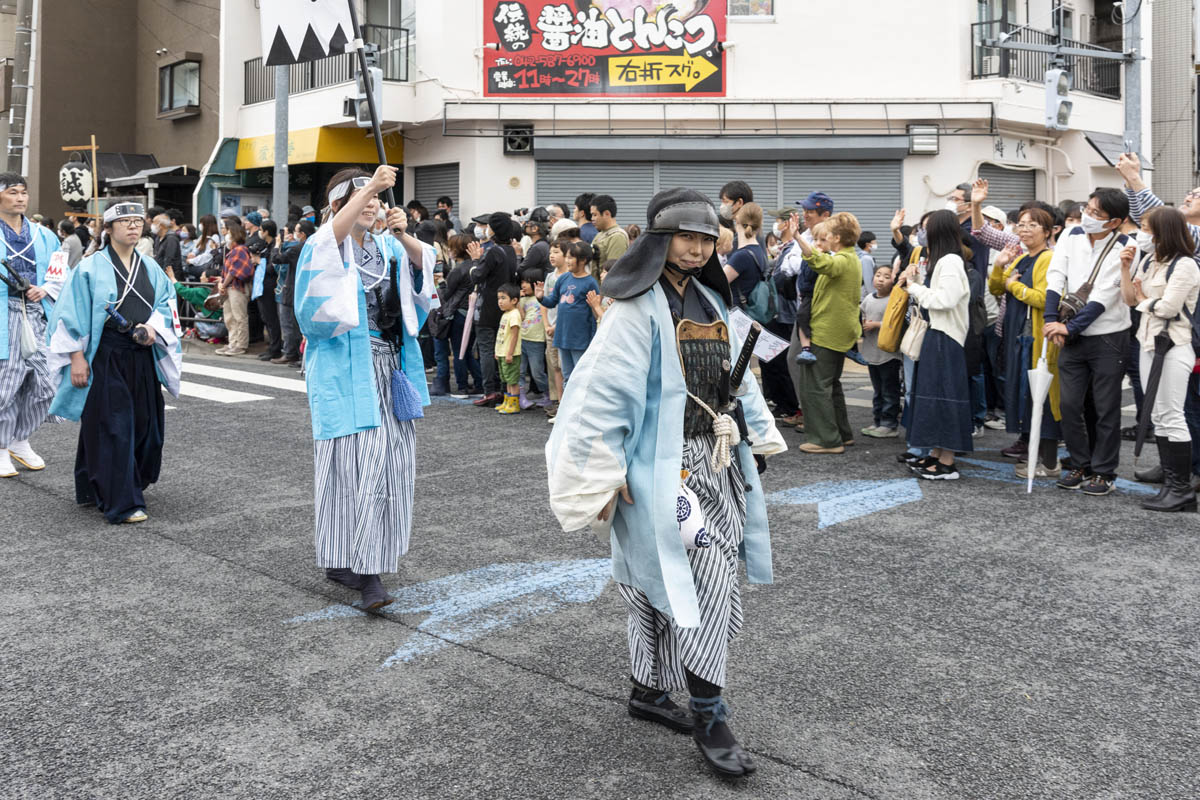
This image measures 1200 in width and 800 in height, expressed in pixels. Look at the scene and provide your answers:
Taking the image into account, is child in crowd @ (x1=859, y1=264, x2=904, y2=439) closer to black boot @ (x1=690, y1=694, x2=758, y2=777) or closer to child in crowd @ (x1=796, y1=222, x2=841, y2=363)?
child in crowd @ (x1=796, y1=222, x2=841, y2=363)

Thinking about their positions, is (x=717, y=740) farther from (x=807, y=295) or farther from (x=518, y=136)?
(x=518, y=136)

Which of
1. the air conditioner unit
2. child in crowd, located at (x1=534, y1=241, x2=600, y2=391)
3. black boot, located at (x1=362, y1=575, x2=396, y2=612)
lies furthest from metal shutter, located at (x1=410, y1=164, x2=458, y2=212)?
black boot, located at (x1=362, y1=575, x2=396, y2=612)

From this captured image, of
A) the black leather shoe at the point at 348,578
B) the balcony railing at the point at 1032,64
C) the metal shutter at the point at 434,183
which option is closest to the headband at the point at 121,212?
the black leather shoe at the point at 348,578

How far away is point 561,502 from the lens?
10.9ft

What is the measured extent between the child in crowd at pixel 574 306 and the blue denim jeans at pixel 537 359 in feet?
2.85

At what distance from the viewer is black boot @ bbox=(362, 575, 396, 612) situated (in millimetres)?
4898

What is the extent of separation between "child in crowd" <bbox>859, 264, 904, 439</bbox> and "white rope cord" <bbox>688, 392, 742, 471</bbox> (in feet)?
19.6

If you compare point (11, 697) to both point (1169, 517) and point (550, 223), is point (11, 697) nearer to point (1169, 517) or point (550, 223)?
point (1169, 517)

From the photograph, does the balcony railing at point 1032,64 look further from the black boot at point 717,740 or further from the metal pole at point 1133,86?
the black boot at point 717,740

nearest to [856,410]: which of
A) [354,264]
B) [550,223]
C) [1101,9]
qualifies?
[550,223]

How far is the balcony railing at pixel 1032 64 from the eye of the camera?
63.0 ft

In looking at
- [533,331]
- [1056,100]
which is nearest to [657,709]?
[533,331]

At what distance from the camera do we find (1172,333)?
6836mm

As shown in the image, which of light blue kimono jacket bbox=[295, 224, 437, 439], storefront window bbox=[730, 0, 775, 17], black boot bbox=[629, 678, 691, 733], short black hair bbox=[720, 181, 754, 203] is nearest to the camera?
black boot bbox=[629, 678, 691, 733]
